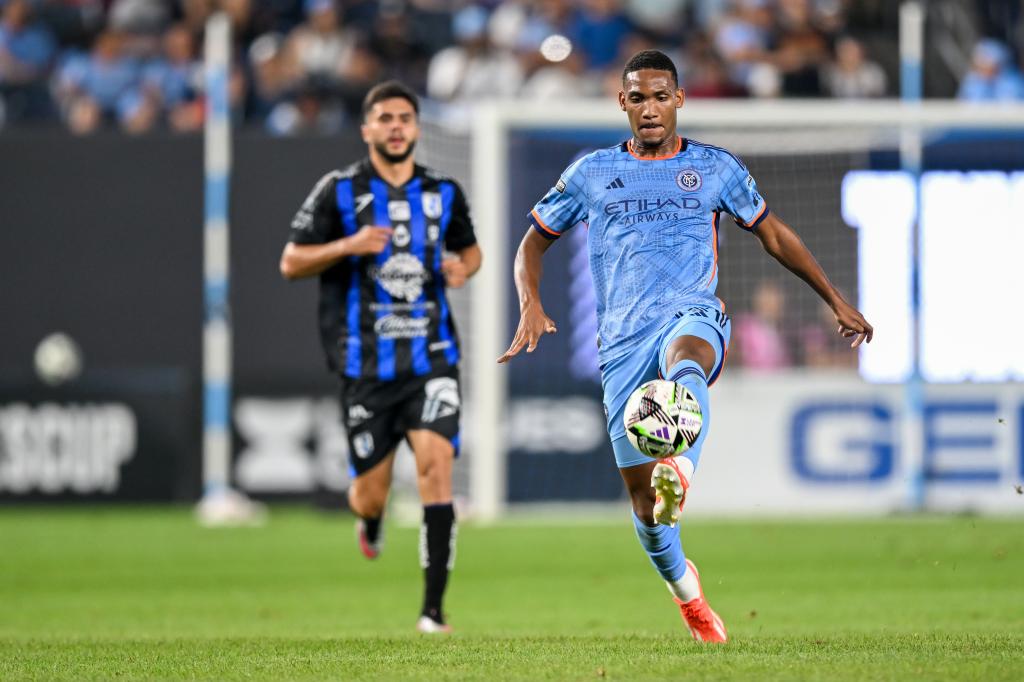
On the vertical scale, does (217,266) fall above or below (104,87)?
below

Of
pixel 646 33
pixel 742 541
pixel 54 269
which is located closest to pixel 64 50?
pixel 54 269

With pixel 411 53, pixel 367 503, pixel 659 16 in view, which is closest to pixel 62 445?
pixel 411 53

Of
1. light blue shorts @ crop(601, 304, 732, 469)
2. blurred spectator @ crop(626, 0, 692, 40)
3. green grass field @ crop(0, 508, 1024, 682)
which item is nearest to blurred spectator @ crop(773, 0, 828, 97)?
blurred spectator @ crop(626, 0, 692, 40)

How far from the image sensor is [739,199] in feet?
22.8

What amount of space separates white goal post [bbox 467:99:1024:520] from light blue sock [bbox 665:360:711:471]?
8206mm

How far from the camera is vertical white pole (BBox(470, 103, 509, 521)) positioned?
14781 millimetres

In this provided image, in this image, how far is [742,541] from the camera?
1345cm

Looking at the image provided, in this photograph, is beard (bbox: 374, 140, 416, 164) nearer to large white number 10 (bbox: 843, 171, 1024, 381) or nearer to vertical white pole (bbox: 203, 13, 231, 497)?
vertical white pole (bbox: 203, 13, 231, 497)

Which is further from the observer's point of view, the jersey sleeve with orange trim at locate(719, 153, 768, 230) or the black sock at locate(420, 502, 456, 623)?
the black sock at locate(420, 502, 456, 623)

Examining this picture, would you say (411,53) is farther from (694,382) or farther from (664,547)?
(694,382)

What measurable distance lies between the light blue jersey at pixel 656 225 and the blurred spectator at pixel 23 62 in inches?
507

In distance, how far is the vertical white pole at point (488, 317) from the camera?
14.8 metres

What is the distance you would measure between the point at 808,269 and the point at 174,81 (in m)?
12.9

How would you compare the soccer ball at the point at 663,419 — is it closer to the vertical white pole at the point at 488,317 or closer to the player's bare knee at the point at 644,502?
the player's bare knee at the point at 644,502
